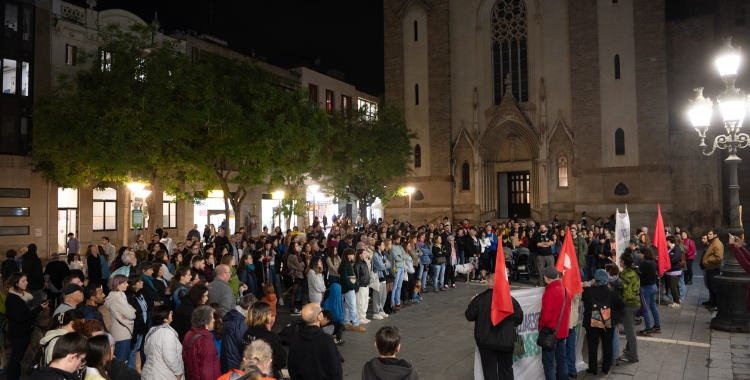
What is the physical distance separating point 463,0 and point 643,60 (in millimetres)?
12732

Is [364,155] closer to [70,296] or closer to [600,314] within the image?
[600,314]

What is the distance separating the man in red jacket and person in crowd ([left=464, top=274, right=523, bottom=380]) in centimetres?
70

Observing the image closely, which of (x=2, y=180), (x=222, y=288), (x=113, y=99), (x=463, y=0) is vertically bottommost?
(x=222, y=288)

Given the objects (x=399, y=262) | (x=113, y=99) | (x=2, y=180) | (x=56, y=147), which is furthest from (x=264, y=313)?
(x=2, y=180)

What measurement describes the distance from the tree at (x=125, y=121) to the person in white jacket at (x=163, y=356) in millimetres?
15531

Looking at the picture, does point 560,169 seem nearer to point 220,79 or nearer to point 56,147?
point 220,79

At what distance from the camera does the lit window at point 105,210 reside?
27.5 meters

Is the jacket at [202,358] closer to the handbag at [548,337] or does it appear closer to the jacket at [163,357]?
the jacket at [163,357]

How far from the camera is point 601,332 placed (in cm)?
812

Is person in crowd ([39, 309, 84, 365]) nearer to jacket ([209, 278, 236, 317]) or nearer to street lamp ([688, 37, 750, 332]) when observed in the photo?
jacket ([209, 278, 236, 317])

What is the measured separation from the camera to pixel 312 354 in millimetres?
5254

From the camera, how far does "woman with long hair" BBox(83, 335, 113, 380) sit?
434 cm

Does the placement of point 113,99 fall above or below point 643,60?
below

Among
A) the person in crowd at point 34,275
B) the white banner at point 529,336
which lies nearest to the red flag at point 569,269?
the white banner at point 529,336
